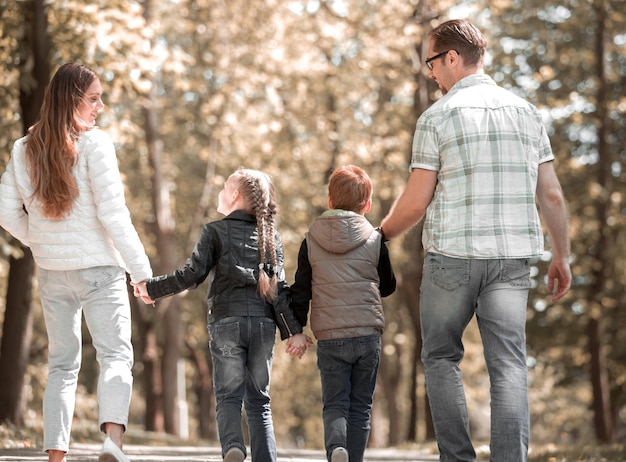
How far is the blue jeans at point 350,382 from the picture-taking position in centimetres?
649

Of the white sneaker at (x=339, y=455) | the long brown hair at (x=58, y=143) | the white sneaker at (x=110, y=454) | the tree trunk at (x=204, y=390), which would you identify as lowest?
the tree trunk at (x=204, y=390)

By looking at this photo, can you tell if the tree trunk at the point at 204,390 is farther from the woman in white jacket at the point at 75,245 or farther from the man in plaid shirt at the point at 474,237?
the man in plaid shirt at the point at 474,237

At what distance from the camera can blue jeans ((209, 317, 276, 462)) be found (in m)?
6.48

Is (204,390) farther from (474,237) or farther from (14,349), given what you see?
(474,237)

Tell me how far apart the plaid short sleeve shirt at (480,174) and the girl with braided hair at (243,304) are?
1.18m

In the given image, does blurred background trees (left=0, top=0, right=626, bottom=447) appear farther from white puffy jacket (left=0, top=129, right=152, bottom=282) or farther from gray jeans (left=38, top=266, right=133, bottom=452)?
gray jeans (left=38, top=266, right=133, bottom=452)

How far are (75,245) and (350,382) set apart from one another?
1.85 metres

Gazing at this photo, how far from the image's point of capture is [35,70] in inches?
539

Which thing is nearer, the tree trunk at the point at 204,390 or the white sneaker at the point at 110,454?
the white sneaker at the point at 110,454

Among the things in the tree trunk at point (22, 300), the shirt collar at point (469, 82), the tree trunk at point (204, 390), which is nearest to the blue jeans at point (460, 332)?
the shirt collar at point (469, 82)

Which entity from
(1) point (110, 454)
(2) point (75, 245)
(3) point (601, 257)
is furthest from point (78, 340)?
(3) point (601, 257)

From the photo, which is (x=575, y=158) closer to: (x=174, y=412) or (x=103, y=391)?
(x=174, y=412)

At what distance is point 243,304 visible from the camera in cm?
660

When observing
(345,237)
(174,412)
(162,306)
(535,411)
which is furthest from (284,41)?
(535,411)
